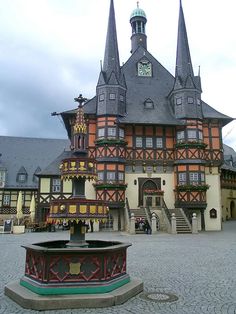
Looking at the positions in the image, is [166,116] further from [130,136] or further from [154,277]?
[154,277]

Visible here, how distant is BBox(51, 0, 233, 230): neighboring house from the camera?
31594 mm

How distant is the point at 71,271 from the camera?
24.2ft

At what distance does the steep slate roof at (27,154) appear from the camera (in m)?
46.9

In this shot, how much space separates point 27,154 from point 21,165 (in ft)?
8.79

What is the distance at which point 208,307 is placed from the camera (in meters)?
6.72

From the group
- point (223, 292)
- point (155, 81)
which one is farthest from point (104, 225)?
point (223, 292)

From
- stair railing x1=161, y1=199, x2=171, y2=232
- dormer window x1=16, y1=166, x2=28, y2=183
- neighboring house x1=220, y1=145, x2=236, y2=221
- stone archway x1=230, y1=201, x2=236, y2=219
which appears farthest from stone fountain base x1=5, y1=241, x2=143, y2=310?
stone archway x1=230, y1=201, x2=236, y2=219

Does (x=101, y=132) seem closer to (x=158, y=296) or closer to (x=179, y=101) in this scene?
(x=179, y=101)

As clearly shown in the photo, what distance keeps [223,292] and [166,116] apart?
27458 millimetres

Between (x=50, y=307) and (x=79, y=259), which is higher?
(x=79, y=259)

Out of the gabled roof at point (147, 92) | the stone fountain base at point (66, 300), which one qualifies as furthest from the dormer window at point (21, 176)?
the stone fountain base at point (66, 300)

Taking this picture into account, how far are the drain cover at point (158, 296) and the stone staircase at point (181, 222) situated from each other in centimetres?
2019

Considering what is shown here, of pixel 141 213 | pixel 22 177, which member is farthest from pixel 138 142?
pixel 22 177

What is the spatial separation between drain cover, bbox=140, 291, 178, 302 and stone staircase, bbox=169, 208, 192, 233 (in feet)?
66.3
